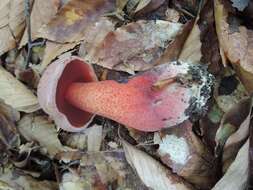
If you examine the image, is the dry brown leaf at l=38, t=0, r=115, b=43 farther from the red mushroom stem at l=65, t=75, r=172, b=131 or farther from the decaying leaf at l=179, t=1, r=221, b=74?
the decaying leaf at l=179, t=1, r=221, b=74

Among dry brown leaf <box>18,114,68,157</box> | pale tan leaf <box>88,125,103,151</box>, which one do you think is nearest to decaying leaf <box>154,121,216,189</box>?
pale tan leaf <box>88,125,103,151</box>

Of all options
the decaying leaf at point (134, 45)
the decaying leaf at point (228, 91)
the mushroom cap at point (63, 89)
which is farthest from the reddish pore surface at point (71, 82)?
the decaying leaf at point (228, 91)

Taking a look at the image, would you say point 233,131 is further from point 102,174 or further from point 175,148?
point 102,174

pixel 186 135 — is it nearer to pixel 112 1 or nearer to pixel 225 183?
pixel 225 183

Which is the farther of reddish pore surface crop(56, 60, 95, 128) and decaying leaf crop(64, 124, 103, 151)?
decaying leaf crop(64, 124, 103, 151)

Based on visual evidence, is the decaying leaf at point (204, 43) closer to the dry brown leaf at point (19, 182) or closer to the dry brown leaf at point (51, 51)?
the dry brown leaf at point (51, 51)

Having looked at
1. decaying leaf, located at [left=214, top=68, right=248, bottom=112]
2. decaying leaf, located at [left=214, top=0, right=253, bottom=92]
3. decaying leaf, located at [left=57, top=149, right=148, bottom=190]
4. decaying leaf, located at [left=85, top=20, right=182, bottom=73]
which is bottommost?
decaying leaf, located at [left=57, top=149, right=148, bottom=190]
